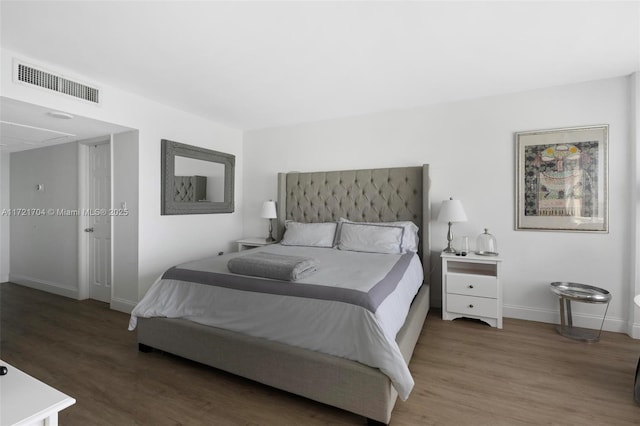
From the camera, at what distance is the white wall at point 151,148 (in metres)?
2.59

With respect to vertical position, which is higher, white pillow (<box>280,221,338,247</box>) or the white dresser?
white pillow (<box>280,221,338,247</box>)

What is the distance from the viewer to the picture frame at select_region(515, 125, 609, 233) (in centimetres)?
287

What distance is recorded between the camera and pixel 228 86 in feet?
9.91

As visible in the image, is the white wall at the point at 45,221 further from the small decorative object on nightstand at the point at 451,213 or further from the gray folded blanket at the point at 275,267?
the small decorative object on nightstand at the point at 451,213

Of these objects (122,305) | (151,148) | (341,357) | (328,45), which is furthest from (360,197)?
(122,305)

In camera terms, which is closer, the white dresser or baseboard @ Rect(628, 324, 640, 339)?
the white dresser

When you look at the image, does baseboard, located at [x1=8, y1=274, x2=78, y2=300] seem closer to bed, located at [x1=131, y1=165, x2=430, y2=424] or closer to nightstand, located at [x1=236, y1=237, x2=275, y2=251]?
nightstand, located at [x1=236, y1=237, x2=275, y2=251]

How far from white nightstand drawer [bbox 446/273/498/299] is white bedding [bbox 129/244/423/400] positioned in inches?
26.0

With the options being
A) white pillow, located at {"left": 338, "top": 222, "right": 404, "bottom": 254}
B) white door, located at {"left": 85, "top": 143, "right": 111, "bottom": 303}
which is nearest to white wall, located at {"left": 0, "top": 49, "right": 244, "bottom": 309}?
A: white door, located at {"left": 85, "top": 143, "right": 111, "bottom": 303}

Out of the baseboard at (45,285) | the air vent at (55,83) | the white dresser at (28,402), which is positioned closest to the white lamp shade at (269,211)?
the air vent at (55,83)

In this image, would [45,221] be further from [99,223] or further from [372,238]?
[372,238]

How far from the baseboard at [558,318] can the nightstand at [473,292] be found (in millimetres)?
403

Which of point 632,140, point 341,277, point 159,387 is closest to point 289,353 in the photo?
point 341,277

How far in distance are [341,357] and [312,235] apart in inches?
78.2
